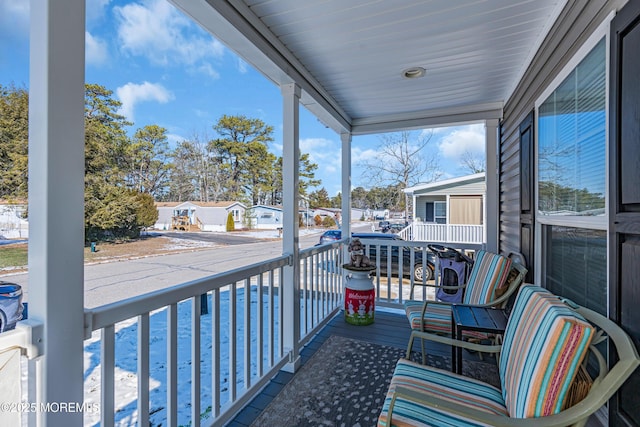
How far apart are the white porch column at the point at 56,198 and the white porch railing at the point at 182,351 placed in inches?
2.2

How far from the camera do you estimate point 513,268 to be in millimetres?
2795

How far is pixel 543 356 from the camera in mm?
1205

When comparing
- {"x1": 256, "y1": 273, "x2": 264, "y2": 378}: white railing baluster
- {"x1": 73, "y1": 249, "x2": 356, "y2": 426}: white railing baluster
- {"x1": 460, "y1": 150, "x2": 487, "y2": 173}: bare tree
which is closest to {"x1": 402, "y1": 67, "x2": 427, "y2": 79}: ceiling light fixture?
{"x1": 73, "y1": 249, "x2": 356, "y2": 426}: white railing baluster

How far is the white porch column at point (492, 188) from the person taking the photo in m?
3.69

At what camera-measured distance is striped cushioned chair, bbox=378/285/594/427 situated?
3.70ft

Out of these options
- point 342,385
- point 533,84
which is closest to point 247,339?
point 342,385

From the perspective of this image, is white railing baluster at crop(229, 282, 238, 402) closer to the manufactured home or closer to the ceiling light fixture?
the ceiling light fixture

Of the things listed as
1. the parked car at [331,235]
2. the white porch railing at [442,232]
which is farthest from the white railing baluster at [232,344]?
the white porch railing at [442,232]

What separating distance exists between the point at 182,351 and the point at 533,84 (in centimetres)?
391

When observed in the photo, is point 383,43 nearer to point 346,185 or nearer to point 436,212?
point 346,185

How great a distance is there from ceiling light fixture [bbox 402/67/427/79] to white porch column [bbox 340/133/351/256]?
1.44 metres

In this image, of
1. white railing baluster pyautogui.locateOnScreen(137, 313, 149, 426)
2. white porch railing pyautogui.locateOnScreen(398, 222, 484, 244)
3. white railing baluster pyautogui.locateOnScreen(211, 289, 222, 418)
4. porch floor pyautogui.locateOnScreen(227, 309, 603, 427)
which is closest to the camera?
white railing baluster pyautogui.locateOnScreen(137, 313, 149, 426)

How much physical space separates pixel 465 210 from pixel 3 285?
1125 cm

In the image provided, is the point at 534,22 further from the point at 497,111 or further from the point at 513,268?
the point at 513,268
